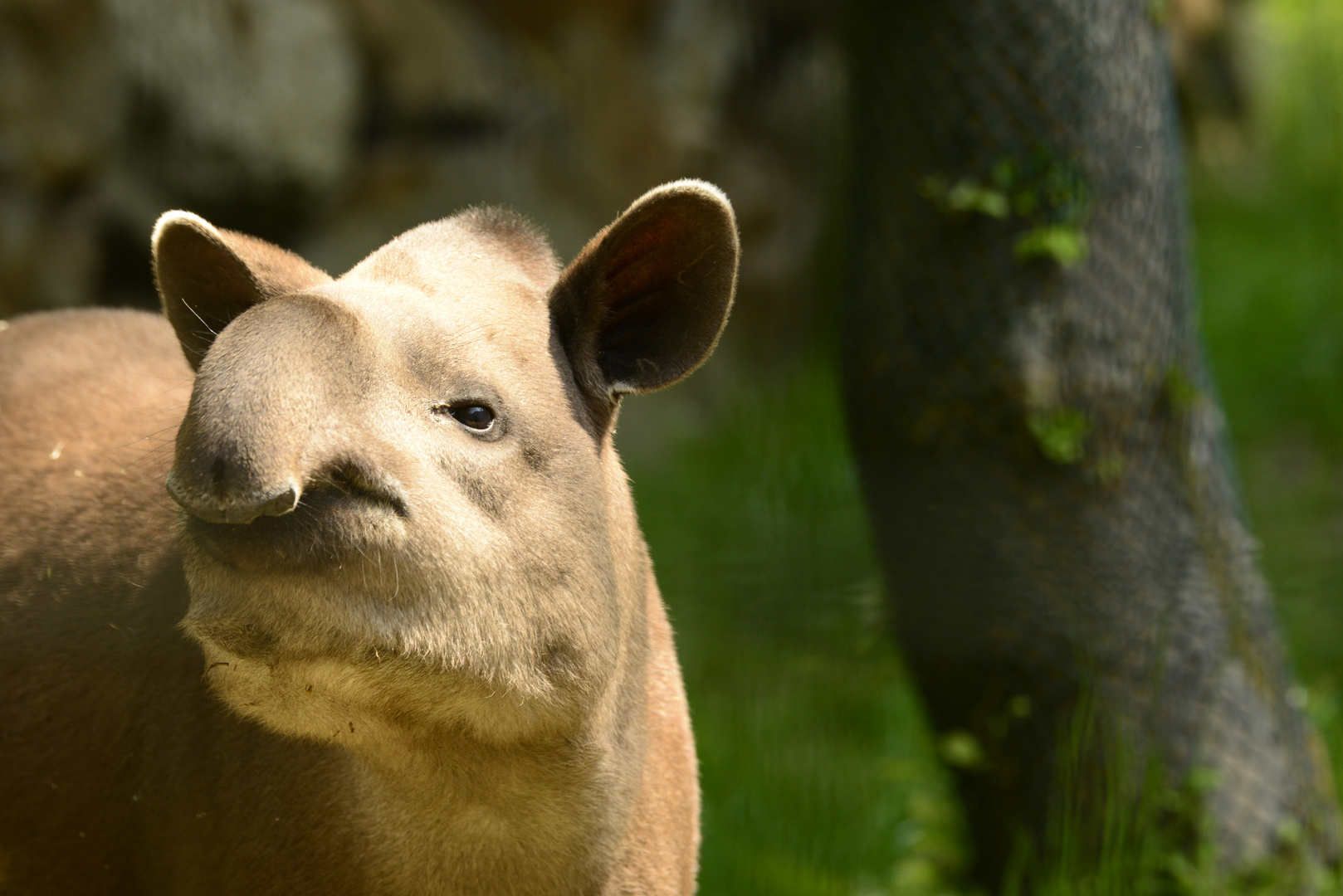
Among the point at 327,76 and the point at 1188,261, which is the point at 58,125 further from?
the point at 1188,261

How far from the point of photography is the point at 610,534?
2.34m

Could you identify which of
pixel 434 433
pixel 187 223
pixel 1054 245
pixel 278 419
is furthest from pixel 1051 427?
pixel 278 419

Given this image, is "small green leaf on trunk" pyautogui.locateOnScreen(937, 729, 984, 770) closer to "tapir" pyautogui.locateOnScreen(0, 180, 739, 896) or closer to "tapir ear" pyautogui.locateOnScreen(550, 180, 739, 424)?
"tapir" pyautogui.locateOnScreen(0, 180, 739, 896)

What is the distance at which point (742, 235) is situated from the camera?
7664 mm

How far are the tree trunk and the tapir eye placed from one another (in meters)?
2.10

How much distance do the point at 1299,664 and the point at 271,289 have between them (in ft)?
16.1

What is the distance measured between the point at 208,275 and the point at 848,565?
2.16 metres

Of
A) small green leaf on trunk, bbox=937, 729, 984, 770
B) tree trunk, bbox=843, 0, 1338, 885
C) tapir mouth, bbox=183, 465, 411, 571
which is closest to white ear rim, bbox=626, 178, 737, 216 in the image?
tapir mouth, bbox=183, 465, 411, 571

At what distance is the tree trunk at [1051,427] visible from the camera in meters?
3.79

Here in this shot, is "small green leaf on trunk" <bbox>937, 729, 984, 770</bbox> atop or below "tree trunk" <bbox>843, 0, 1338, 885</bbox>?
below

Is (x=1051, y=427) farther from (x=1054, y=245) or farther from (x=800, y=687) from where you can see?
(x=800, y=687)

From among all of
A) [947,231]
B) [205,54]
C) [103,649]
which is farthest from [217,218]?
[103,649]

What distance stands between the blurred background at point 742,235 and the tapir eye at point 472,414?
4.04ft

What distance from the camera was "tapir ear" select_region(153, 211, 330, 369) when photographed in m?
2.23
